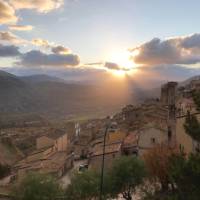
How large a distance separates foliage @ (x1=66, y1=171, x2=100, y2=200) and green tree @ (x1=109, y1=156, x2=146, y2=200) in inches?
68.7

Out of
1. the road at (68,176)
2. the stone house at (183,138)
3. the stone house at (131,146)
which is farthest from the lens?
the stone house at (131,146)

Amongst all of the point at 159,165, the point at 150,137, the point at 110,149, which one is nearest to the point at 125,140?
the point at 110,149

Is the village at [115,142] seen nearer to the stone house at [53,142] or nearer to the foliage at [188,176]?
the stone house at [53,142]

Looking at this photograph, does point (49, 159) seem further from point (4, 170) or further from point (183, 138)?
point (183, 138)

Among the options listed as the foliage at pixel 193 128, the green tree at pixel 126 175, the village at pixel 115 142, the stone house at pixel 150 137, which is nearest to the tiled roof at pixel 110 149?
the village at pixel 115 142

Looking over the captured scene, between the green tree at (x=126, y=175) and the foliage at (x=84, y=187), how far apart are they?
1746 mm

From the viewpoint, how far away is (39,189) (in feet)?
112

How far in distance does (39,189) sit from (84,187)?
4006 mm

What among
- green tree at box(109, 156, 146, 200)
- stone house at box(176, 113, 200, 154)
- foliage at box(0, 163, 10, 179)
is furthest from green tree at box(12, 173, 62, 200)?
foliage at box(0, 163, 10, 179)

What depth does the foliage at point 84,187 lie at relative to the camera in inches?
1403

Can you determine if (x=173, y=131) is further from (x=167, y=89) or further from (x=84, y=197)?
(x=167, y=89)

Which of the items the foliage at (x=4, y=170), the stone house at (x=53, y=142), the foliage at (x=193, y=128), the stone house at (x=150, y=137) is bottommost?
the foliage at (x=4, y=170)

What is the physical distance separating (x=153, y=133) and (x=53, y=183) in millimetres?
22268

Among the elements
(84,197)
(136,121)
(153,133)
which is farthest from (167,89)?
(84,197)
